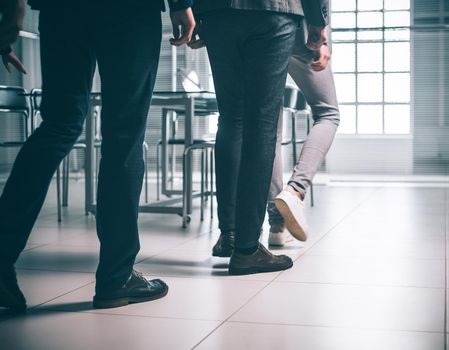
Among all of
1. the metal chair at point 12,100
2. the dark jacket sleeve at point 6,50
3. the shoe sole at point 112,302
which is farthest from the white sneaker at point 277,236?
the metal chair at point 12,100

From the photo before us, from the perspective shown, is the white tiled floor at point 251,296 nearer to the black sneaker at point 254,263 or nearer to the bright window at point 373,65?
the black sneaker at point 254,263

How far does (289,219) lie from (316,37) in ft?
1.98

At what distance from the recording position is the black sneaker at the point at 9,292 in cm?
187

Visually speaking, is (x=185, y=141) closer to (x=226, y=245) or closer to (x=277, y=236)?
(x=277, y=236)

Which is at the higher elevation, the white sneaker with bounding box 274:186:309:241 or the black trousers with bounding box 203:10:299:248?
the black trousers with bounding box 203:10:299:248

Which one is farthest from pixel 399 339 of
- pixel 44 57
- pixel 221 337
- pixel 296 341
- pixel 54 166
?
pixel 44 57

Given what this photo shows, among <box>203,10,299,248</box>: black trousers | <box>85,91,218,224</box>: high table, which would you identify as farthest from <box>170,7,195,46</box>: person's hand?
<box>85,91,218,224</box>: high table

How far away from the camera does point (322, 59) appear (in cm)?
272

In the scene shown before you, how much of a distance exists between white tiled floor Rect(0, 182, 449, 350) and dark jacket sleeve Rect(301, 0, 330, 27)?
0.76 m

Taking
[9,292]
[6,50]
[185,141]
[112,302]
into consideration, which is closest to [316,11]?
[6,50]

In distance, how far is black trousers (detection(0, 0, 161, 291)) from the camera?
1.86 metres

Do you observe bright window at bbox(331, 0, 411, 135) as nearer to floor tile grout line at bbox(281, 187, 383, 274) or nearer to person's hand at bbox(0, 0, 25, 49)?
floor tile grout line at bbox(281, 187, 383, 274)

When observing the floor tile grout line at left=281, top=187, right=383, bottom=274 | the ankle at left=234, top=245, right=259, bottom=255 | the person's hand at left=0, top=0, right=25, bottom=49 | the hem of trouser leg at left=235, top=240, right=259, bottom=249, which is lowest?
the floor tile grout line at left=281, top=187, right=383, bottom=274

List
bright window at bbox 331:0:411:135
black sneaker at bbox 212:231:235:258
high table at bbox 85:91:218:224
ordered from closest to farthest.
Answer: black sneaker at bbox 212:231:235:258 < high table at bbox 85:91:218:224 < bright window at bbox 331:0:411:135
